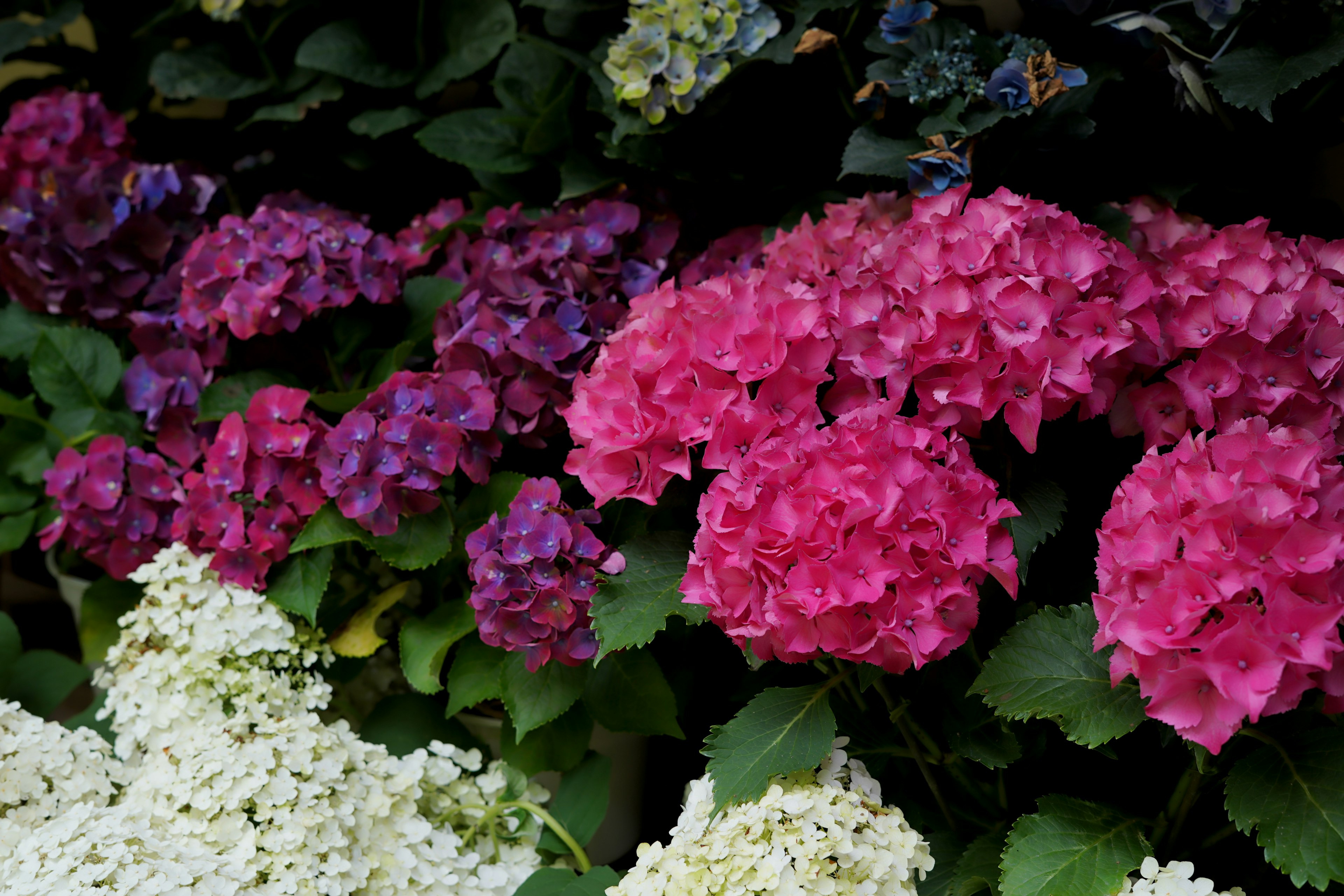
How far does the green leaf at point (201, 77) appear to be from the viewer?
1.64 meters

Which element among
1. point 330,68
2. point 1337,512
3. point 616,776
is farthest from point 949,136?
point 330,68

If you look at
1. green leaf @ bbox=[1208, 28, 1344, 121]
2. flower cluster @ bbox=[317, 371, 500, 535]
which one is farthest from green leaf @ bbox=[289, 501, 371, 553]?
green leaf @ bbox=[1208, 28, 1344, 121]

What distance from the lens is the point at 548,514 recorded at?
3.25 feet

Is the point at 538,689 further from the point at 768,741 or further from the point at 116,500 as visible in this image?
the point at 116,500

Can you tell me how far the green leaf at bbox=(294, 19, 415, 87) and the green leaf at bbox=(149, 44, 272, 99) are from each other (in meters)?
0.12

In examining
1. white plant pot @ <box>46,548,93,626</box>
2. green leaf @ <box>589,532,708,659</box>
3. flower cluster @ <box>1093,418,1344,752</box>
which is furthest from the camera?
white plant pot @ <box>46,548,93,626</box>

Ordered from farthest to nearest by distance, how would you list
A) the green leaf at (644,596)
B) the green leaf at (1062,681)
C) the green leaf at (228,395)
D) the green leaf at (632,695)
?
the green leaf at (228,395)
the green leaf at (632,695)
the green leaf at (644,596)
the green leaf at (1062,681)

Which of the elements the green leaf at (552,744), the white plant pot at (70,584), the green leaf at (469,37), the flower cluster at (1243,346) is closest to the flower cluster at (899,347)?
the flower cluster at (1243,346)

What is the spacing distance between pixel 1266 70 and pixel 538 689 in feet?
3.12

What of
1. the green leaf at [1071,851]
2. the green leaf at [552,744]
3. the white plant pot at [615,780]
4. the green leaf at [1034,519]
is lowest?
the white plant pot at [615,780]

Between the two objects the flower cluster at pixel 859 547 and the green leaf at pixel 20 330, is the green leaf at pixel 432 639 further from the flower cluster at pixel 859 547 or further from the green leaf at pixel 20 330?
the green leaf at pixel 20 330

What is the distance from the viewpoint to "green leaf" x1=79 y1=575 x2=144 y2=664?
138cm

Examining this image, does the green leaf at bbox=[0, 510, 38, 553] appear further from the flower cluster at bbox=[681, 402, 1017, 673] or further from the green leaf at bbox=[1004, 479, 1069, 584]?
the green leaf at bbox=[1004, 479, 1069, 584]

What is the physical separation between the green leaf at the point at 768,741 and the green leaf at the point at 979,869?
162 mm
